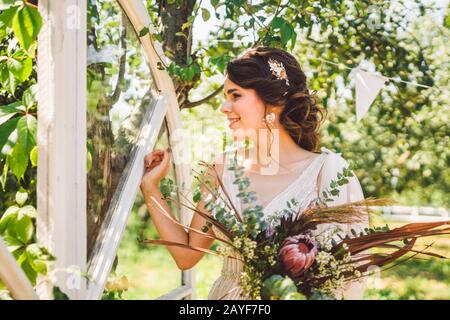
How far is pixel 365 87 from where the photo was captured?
2500mm

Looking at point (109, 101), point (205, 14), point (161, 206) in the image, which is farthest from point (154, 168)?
point (205, 14)

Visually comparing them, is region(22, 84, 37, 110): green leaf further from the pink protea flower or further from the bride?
the pink protea flower

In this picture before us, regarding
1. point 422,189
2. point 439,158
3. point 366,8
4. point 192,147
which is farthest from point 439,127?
point 192,147

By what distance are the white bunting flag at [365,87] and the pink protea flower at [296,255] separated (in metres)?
1.09

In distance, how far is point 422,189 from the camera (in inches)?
209

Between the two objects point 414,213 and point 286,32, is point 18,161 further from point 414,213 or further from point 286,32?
point 414,213

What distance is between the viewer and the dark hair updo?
1921 millimetres

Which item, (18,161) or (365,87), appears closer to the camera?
(18,161)

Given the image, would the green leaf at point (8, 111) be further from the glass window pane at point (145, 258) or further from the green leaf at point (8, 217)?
the glass window pane at point (145, 258)

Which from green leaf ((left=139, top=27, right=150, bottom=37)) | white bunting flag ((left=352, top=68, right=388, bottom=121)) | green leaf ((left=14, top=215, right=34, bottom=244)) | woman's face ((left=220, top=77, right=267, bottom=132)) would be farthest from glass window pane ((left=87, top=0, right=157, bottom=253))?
white bunting flag ((left=352, top=68, right=388, bottom=121))

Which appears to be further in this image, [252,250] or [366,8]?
[366,8]

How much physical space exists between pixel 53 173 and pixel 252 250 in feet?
1.53

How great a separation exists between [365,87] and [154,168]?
100cm

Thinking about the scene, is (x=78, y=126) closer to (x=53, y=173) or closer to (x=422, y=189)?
(x=53, y=173)
